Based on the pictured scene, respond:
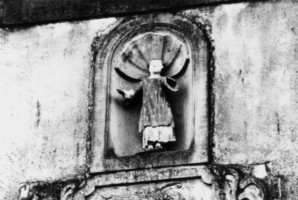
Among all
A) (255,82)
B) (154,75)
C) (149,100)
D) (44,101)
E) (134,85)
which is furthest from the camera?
(44,101)

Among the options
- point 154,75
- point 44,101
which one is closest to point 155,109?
point 154,75

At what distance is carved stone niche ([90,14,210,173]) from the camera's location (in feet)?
53.9

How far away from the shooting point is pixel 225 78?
54.4 ft

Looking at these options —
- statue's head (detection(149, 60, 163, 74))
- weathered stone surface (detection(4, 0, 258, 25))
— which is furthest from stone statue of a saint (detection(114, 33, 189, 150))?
weathered stone surface (detection(4, 0, 258, 25))

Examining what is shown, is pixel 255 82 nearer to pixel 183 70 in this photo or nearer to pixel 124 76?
pixel 183 70

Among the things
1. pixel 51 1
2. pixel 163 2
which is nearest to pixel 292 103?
pixel 163 2

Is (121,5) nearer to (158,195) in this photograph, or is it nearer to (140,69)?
(140,69)

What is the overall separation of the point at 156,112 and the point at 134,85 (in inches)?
22.1

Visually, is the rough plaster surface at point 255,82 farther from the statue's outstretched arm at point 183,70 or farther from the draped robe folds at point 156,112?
the draped robe folds at point 156,112

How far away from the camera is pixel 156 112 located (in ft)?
54.3

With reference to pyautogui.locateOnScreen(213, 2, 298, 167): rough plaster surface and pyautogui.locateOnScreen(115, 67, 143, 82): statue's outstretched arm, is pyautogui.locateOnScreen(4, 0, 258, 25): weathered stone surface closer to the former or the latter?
pyautogui.locateOnScreen(213, 2, 298, 167): rough plaster surface

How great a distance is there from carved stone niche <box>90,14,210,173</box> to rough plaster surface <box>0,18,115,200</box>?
0.18 metres

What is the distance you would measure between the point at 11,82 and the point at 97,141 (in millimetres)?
1311

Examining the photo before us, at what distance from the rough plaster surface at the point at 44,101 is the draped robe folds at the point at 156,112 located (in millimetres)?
686
